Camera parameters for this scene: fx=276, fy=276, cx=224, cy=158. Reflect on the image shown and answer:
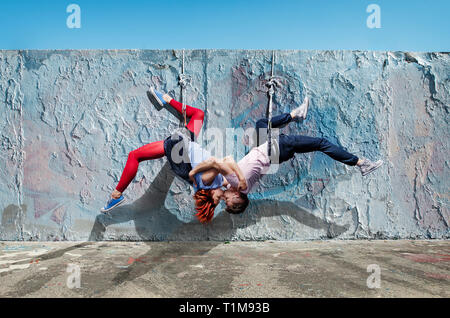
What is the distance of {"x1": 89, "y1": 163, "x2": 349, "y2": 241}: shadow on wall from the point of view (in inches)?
145

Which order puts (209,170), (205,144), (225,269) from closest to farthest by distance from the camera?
(225,269) < (209,170) < (205,144)

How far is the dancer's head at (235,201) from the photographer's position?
3.62 metres

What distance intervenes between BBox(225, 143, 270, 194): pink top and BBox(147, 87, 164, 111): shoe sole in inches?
51.4

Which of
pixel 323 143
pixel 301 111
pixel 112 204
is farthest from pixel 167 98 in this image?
pixel 323 143

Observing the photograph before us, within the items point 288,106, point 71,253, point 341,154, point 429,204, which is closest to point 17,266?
point 71,253

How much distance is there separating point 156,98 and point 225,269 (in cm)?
234

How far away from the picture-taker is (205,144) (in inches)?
145

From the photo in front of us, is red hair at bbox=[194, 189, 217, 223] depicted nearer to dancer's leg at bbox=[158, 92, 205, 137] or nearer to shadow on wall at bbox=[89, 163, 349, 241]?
shadow on wall at bbox=[89, 163, 349, 241]

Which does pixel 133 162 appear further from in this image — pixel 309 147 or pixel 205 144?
pixel 309 147

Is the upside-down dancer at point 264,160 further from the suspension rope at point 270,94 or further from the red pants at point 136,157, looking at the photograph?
the red pants at point 136,157

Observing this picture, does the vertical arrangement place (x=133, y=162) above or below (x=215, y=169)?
above

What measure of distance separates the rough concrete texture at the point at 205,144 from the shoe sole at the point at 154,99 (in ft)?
0.29

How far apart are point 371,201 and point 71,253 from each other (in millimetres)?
3837

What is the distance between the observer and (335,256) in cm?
309
